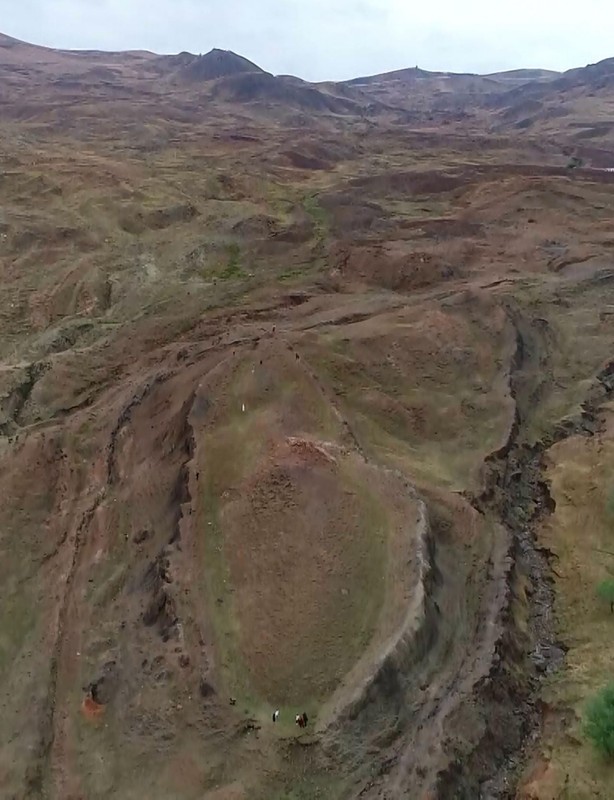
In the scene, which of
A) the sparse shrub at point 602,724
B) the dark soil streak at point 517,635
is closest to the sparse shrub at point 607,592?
the dark soil streak at point 517,635

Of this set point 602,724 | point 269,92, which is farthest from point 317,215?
point 269,92

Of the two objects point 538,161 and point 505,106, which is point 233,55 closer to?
point 505,106

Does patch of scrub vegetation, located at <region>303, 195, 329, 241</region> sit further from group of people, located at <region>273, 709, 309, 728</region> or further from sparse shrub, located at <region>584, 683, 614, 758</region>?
sparse shrub, located at <region>584, 683, 614, 758</region>

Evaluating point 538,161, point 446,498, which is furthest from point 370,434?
point 538,161

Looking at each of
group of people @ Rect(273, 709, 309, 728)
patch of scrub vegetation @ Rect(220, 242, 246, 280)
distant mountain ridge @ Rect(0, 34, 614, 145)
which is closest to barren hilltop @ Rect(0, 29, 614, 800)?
group of people @ Rect(273, 709, 309, 728)

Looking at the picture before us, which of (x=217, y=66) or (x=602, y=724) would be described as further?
(x=217, y=66)

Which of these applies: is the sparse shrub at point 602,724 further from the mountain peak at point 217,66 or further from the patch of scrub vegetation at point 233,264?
the mountain peak at point 217,66

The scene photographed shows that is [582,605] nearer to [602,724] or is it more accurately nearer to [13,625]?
[602,724]
